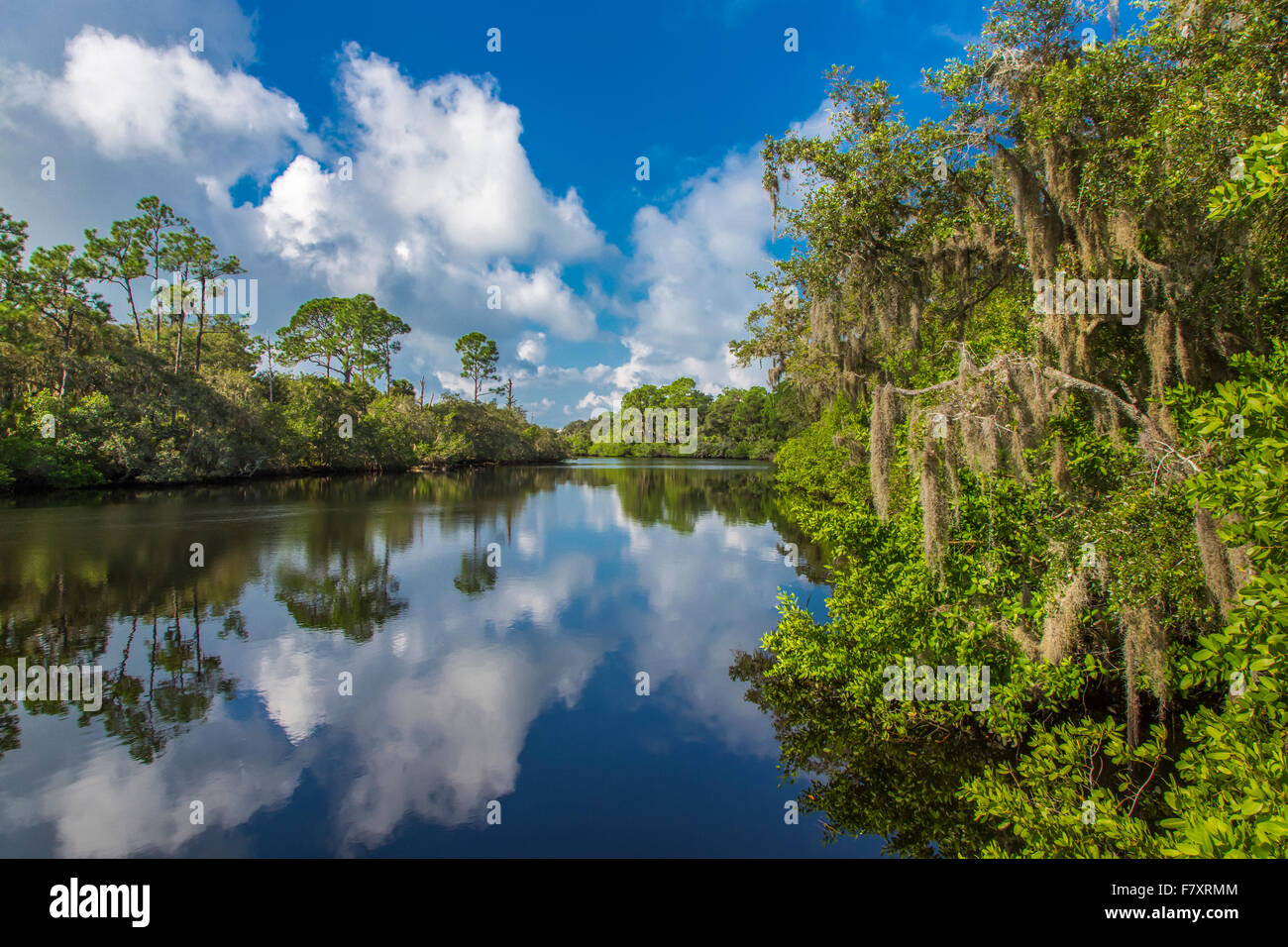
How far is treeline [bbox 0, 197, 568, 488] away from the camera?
27.3 meters

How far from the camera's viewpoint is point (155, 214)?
3281 cm

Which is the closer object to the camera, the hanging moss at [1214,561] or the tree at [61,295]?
the hanging moss at [1214,561]

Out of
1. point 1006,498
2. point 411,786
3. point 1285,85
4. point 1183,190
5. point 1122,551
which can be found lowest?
point 411,786

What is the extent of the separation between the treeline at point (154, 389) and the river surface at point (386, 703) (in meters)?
13.3

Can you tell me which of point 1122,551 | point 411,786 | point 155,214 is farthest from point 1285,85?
point 155,214

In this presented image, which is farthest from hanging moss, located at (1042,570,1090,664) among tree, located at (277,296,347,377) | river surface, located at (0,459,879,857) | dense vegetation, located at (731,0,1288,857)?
tree, located at (277,296,347,377)

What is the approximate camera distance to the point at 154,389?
3133 centimetres

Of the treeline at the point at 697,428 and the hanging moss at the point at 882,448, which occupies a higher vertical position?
the treeline at the point at 697,428

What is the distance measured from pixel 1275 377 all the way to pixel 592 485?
39537 mm

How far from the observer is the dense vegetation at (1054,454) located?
4602 millimetres

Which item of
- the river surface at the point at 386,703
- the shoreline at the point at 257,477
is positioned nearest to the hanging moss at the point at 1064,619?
the river surface at the point at 386,703

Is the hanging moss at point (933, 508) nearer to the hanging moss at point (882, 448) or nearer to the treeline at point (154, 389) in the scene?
the hanging moss at point (882, 448)
